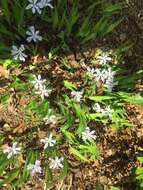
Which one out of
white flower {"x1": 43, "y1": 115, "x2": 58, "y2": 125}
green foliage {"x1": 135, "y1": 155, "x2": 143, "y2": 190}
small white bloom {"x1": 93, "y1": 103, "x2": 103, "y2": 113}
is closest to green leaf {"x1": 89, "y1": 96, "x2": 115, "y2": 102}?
small white bloom {"x1": 93, "y1": 103, "x2": 103, "y2": 113}

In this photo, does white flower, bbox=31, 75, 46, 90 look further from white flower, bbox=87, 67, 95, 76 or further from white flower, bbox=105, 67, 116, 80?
white flower, bbox=105, 67, 116, 80

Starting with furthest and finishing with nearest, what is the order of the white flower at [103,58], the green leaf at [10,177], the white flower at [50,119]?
1. the white flower at [103,58]
2. the white flower at [50,119]
3. the green leaf at [10,177]

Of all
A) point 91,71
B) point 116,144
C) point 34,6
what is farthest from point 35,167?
point 34,6

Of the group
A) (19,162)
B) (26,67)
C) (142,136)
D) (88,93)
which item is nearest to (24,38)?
(26,67)

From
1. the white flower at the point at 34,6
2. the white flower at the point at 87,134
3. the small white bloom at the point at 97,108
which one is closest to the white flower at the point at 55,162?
the white flower at the point at 87,134

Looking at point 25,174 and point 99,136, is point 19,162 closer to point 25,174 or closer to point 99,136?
point 25,174

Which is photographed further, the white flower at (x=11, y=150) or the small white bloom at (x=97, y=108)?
the small white bloom at (x=97, y=108)

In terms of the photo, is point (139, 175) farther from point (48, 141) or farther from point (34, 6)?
point (34, 6)

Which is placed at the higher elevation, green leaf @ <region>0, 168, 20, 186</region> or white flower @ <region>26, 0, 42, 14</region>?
white flower @ <region>26, 0, 42, 14</region>

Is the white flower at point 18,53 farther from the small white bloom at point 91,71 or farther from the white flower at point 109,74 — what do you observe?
the white flower at point 109,74

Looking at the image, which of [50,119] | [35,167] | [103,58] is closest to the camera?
[35,167]

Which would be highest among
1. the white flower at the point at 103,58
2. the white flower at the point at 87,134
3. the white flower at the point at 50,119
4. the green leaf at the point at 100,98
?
the white flower at the point at 103,58

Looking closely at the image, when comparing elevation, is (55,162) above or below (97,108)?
below
